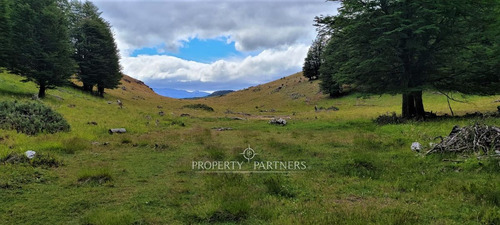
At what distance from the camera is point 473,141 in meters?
9.53

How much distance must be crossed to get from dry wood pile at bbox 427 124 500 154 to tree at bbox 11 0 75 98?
3382 centimetres

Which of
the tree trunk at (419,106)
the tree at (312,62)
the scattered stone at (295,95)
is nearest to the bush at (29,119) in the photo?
the tree trunk at (419,106)

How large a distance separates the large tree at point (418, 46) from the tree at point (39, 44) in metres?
27.7

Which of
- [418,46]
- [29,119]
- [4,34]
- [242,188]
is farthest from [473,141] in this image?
[4,34]

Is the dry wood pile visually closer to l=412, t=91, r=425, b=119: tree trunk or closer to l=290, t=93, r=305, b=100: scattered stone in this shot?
l=412, t=91, r=425, b=119: tree trunk

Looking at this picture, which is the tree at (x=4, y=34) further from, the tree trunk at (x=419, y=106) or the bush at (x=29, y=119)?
the tree trunk at (x=419, y=106)

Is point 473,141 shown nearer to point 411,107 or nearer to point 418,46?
point 418,46

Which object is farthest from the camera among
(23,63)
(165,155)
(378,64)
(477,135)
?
(23,63)

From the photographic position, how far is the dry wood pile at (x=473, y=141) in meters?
9.08

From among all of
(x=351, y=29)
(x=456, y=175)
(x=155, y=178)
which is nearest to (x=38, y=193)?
(x=155, y=178)

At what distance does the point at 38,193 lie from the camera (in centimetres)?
705

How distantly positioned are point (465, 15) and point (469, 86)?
18.1 feet

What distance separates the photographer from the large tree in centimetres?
1917

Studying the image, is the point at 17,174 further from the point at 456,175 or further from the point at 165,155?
the point at 456,175
